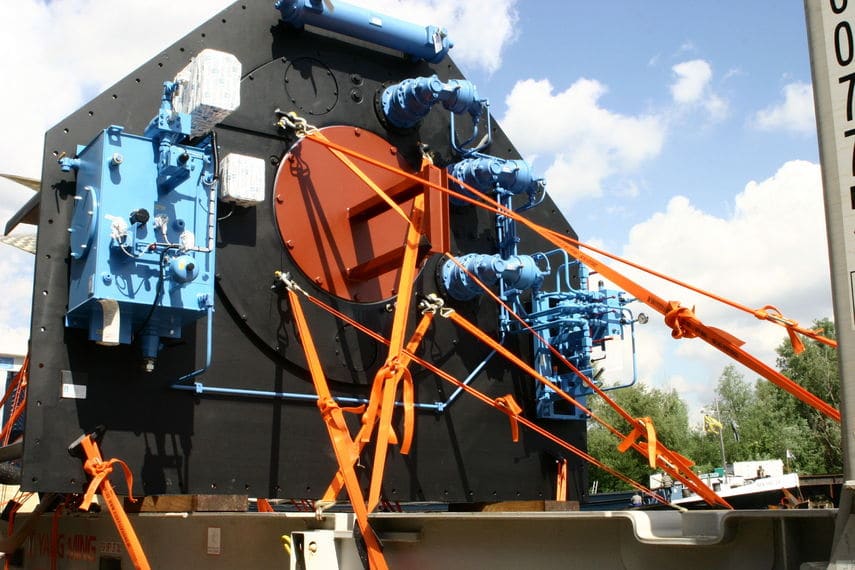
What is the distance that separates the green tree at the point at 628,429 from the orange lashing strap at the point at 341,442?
33.0 meters

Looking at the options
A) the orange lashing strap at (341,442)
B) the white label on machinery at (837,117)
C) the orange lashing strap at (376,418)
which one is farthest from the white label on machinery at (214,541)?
the white label on machinery at (837,117)

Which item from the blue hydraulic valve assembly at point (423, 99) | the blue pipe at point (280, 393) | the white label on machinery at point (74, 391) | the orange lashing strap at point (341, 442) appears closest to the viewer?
the orange lashing strap at point (341, 442)

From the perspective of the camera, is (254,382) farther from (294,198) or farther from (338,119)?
(338,119)

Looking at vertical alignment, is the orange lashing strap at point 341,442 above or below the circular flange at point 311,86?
below

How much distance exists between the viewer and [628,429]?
38250 millimetres

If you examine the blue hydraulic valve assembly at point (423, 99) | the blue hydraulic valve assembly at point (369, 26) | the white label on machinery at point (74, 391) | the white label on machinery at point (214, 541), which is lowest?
the white label on machinery at point (214, 541)

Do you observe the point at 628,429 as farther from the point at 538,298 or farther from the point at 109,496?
the point at 109,496

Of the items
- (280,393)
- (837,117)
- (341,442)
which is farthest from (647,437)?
(837,117)

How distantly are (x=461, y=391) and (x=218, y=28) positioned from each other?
3436mm

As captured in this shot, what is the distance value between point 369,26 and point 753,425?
36653mm

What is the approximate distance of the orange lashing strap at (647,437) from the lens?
17.3 feet

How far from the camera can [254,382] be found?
6234 millimetres

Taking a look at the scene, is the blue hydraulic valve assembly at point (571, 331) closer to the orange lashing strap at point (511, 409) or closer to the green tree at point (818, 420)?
the orange lashing strap at point (511, 409)

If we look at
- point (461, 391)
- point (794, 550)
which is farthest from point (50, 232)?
point (794, 550)
